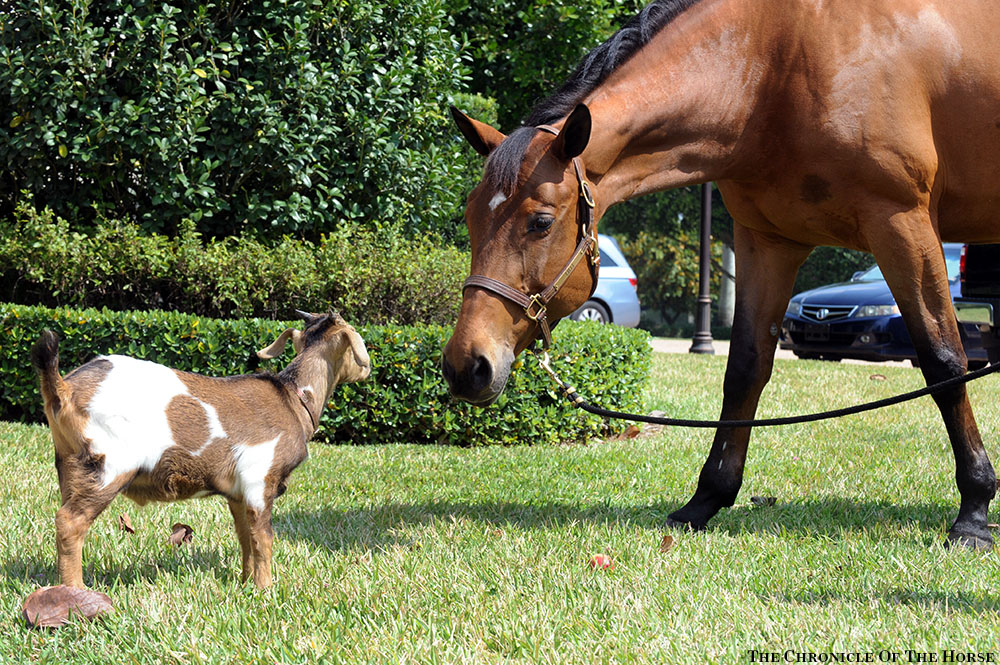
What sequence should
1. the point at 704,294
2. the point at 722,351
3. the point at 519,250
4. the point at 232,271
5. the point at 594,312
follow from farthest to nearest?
the point at 722,351 → the point at 594,312 → the point at 704,294 → the point at 232,271 → the point at 519,250

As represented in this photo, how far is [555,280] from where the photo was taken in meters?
3.31

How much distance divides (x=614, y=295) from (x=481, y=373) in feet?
40.9

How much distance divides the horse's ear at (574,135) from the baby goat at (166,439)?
4.77 feet

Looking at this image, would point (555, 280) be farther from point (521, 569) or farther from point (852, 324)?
point (852, 324)

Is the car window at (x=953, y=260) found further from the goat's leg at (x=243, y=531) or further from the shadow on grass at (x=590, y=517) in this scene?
the goat's leg at (x=243, y=531)

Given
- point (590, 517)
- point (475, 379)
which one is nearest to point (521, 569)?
point (475, 379)

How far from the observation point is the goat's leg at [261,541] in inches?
125

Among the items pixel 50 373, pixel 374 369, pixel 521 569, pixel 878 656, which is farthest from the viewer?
pixel 374 369

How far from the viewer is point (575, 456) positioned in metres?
6.09

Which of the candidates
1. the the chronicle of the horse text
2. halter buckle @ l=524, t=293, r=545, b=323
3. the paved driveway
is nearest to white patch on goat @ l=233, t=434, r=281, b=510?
halter buckle @ l=524, t=293, r=545, b=323

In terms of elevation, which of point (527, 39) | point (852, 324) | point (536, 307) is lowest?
point (852, 324)

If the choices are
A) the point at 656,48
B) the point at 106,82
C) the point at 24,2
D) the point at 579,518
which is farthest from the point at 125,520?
the point at 24,2

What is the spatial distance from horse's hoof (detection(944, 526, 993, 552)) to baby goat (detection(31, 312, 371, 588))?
9.16 feet

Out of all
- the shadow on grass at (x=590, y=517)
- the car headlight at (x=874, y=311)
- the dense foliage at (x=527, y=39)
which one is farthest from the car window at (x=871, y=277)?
the shadow on grass at (x=590, y=517)
